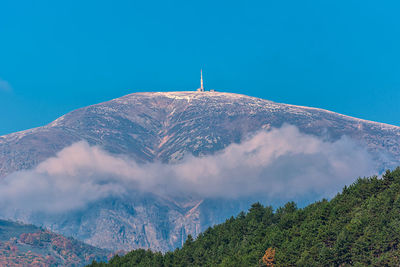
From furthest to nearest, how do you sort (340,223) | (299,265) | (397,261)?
(340,223) < (299,265) < (397,261)

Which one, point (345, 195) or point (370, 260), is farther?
point (345, 195)

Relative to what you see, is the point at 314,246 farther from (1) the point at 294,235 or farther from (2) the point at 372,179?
(2) the point at 372,179

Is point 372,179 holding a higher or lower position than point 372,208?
higher

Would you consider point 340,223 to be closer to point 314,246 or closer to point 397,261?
point 314,246

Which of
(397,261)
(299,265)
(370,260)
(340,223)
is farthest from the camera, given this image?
(340,223)

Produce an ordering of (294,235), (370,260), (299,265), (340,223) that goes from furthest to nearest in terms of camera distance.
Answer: (294,235)
(340,223)
(299,265)
(370,260)

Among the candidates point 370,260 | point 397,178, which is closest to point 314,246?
point 370,260

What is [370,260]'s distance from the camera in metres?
150

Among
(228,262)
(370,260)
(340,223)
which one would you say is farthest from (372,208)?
(228,262)

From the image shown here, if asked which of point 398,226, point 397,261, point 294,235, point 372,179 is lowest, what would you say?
point 397,261

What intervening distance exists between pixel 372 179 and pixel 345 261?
4462 cm

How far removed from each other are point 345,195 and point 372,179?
8195 millimetres

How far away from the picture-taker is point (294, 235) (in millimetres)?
187625

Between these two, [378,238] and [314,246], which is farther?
[314,246]
